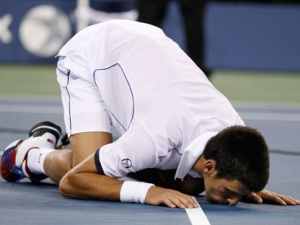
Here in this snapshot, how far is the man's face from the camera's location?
14.6 ft

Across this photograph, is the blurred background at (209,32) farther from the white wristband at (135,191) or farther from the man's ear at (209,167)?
the man's ear at (209,167)

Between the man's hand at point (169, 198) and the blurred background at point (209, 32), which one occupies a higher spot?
the man's hand at point (169, 198)

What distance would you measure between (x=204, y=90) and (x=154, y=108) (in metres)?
0.35

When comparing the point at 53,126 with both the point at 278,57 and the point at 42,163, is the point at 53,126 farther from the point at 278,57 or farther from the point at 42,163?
the point at 278,57

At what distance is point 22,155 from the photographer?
5.45m

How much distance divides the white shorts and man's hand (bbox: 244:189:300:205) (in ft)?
2.68

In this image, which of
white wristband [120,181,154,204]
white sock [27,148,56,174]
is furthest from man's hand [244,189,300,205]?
white sock [27,148,56,174]

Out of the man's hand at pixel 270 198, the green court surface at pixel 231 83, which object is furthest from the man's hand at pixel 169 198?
the green court surface at pixel 231 83

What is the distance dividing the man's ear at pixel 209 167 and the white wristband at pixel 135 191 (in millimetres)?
317

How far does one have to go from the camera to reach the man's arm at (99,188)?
4.57 m

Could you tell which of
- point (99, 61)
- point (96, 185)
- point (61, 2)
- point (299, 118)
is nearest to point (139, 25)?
point (99, 61)

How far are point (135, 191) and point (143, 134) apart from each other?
1.03ft

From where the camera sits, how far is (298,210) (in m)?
4.68

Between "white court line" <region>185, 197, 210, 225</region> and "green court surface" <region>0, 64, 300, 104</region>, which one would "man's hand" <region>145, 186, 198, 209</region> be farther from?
"green court surface" <region>0, 64, 300, 104</region>
